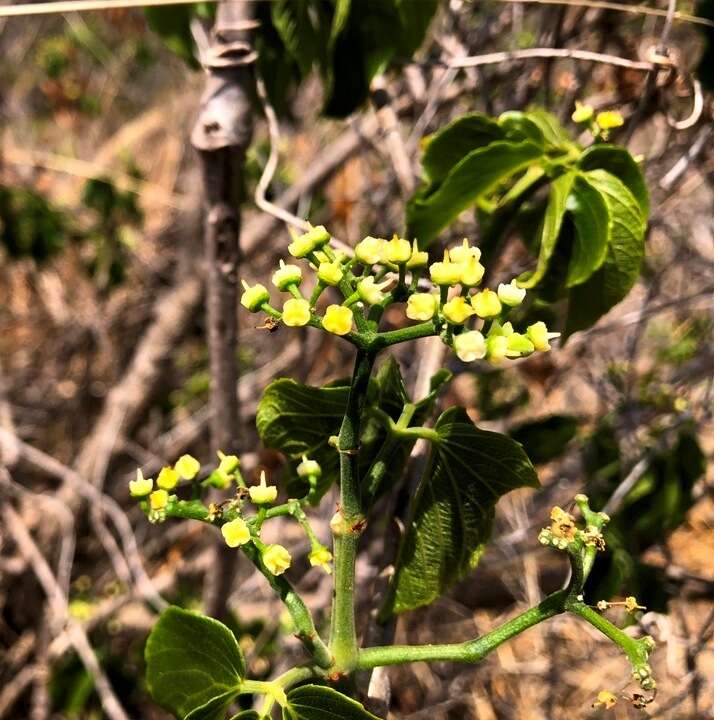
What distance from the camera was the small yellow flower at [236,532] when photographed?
50 cm

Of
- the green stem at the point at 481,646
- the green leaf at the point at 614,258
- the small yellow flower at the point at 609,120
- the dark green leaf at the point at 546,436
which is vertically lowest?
the dark green leaf at the point at 546,436

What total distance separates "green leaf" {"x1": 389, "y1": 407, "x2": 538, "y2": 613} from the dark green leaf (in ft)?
1.49

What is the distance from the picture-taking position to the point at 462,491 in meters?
0.60

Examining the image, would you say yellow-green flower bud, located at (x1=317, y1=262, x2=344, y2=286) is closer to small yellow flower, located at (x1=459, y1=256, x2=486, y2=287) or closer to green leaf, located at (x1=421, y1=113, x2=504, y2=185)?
small yellow flower, located at (x1=459, y1=256, x2=486, y2=287)

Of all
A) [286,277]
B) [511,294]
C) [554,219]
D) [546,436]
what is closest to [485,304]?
[511,294]

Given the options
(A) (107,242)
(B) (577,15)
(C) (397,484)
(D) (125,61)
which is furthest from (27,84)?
(C) (397,484)

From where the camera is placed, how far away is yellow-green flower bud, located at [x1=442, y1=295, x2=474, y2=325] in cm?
45

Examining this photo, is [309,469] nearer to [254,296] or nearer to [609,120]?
[254,296]

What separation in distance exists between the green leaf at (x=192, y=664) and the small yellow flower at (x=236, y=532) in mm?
65

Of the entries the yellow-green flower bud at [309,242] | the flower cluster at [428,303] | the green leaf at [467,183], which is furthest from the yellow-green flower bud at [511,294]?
the green leaf at [467,183]

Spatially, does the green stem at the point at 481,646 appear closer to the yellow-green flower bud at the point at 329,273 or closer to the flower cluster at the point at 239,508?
the flower cluster at the point at 239,508

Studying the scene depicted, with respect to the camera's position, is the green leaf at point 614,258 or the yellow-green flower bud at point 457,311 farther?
the green leaf at point 614,258

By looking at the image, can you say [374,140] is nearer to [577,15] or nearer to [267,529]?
[577,15]

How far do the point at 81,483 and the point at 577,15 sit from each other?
3.60ft
